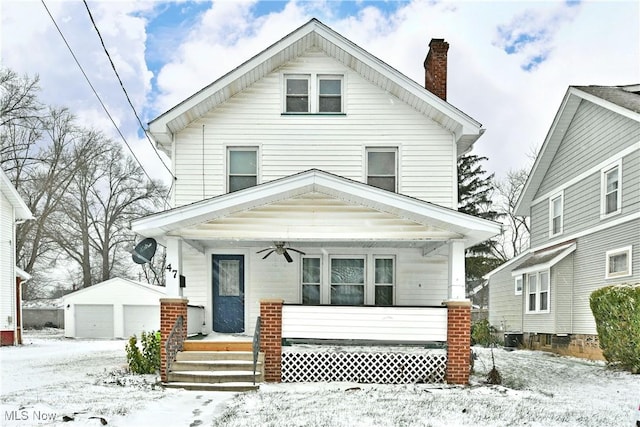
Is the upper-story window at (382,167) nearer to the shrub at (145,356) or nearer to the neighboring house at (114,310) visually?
the shrub at (145,356)

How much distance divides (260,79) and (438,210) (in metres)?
5.89

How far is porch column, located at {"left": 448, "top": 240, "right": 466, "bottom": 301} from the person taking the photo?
1099 centimetres

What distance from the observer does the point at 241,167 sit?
14.1m

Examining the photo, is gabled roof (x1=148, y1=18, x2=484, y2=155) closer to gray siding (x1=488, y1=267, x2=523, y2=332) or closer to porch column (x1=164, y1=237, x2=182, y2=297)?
porch column (x1=164, y1=237, x2=182, y2=297)

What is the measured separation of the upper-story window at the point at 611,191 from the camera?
1557 cm

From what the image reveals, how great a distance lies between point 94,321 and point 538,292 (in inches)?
839

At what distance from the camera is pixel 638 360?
482 inches

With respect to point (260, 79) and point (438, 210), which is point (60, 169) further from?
point (438, 210)

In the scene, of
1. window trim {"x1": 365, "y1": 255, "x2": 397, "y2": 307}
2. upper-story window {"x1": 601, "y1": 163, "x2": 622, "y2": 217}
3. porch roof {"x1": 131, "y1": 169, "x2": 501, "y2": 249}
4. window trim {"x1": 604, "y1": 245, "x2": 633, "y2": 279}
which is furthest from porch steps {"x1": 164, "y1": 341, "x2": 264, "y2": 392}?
upper-story window {"x1": 601, "y1": 163, "x2": 622, "y2": 217}

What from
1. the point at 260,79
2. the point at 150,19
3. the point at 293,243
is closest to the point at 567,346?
the point at 293,243

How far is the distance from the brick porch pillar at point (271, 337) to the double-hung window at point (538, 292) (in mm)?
11186

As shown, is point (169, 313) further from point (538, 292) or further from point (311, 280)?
point (538, 292)

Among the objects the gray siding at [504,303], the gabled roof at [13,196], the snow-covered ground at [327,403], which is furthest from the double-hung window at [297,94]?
→ the gabled roof at [13,196]

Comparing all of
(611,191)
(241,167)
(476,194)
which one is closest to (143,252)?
(241,167)
